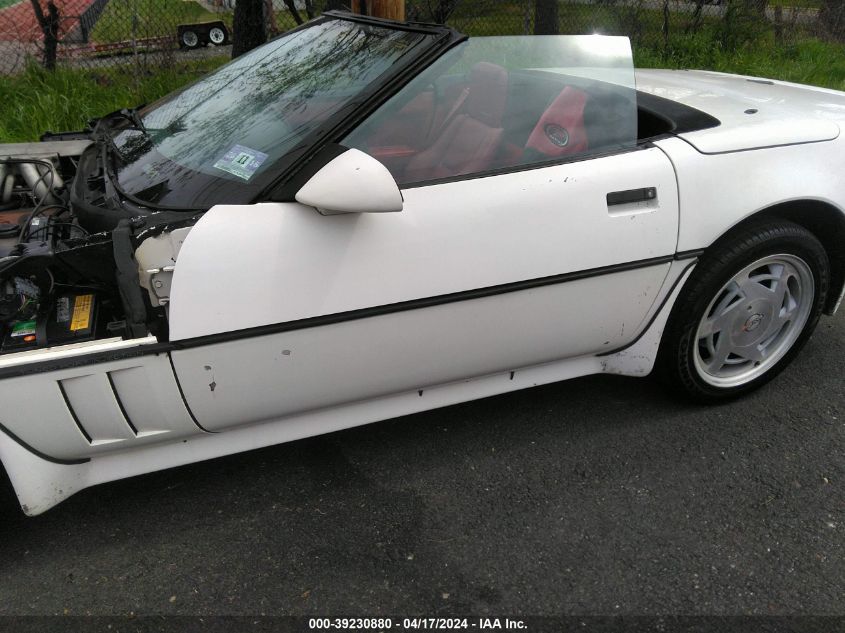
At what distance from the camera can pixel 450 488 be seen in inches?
90.8

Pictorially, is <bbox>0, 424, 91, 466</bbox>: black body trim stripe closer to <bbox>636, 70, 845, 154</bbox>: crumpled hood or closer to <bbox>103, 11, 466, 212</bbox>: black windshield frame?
<bbox>103, 11, 466, 212</bbox>: black windshield frame

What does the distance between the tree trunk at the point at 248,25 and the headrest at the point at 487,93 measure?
4.05 m

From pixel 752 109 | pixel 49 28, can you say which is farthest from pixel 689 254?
pixel 49 28

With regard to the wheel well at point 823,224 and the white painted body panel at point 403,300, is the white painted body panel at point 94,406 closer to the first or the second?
the white painted body panel at point 403,300

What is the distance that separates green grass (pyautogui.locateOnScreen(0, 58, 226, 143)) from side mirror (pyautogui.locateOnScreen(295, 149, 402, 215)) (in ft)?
12.1

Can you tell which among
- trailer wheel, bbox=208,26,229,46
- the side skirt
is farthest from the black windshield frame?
trailer wheel, bbox=208,26,229,46

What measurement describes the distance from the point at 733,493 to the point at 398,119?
1.65 meters

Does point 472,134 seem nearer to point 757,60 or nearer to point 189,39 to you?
point 189,39

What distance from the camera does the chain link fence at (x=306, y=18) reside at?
5.93 m

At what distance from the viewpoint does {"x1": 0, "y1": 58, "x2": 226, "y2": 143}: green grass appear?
4.85 meters

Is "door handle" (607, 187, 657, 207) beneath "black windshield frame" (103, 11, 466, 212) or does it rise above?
beneath

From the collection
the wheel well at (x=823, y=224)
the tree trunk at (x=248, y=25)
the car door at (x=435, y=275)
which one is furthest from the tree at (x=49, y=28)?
the wheel well at (x=823, y=224)

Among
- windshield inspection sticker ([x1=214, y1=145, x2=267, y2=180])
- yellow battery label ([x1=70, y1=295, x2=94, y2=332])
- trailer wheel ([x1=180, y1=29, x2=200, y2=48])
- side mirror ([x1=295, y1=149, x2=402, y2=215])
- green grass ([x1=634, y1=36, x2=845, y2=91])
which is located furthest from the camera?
green grass ([x1=634, y1=36, x2=845, y2=91])

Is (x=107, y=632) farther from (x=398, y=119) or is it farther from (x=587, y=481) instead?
(x=398, y=119)
